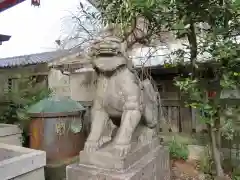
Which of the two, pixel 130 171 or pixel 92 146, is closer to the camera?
pixel 130 171

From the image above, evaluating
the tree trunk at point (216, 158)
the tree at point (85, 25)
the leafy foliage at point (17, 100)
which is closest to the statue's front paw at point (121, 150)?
the tree trunk at point (216, 158)

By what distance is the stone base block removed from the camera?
1962 millimetres

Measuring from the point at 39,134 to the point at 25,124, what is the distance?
29.2 inches

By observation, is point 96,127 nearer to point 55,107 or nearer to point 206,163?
point 55,107

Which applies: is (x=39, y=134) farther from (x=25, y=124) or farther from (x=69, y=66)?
(x=69, y=66)

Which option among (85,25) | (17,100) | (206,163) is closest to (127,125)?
(206,163)

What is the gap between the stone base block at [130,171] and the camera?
1.96 metres

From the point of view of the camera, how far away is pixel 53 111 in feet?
13.0

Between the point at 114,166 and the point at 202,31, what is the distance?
221 cm

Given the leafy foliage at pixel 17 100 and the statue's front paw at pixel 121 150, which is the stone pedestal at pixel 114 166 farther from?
the leafy foliage at pixel 17 100

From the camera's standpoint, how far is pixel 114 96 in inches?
86.0

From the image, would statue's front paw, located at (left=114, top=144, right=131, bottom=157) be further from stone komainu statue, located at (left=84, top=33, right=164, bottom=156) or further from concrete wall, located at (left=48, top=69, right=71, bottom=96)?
concrete wall, located at (left=48, top=69, right=71, bottom=96)

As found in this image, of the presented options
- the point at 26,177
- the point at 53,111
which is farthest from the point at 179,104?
the point at 26,177

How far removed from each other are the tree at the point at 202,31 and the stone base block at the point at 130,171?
946 mm
